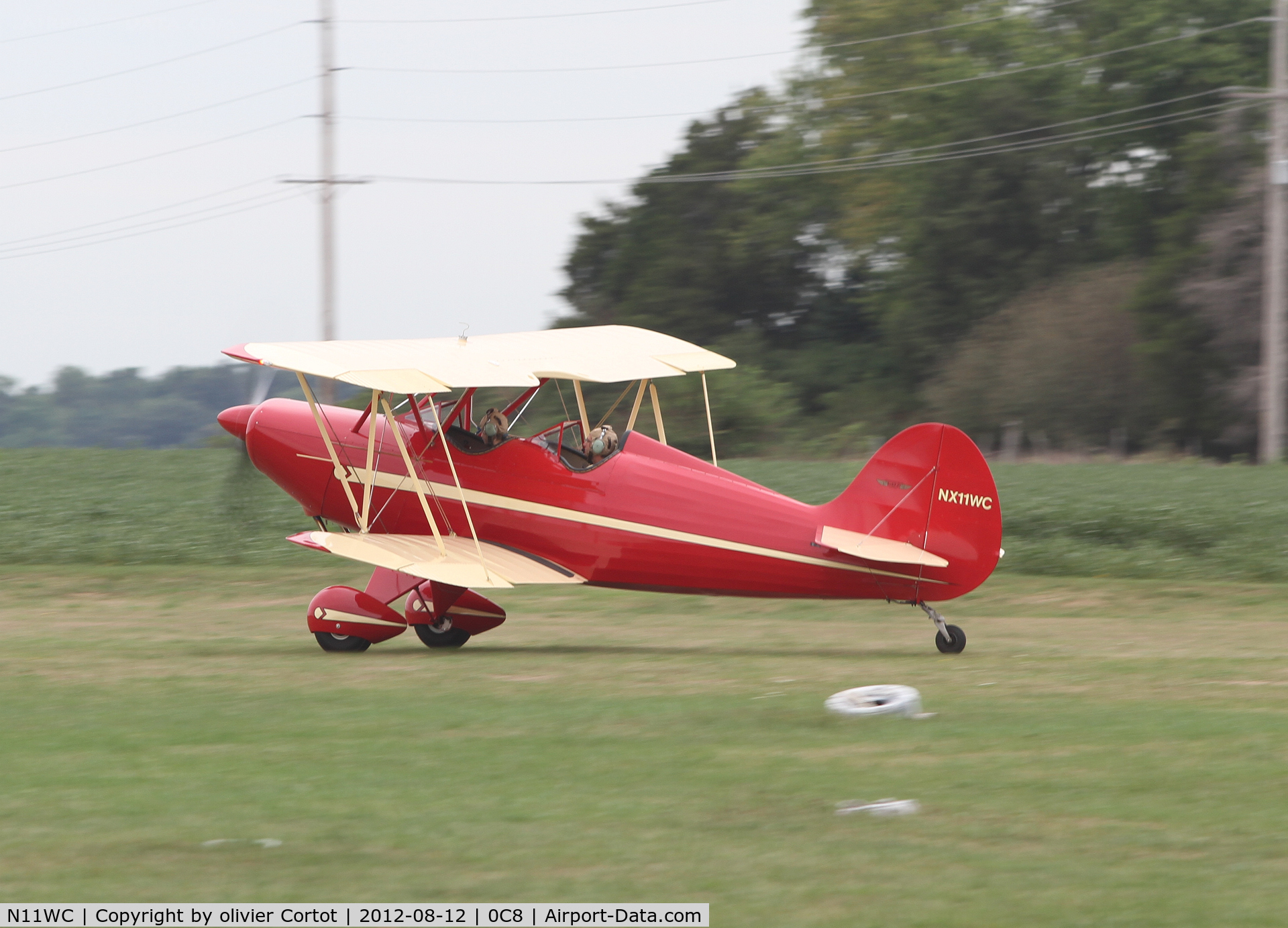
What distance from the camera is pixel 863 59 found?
50.5 metres

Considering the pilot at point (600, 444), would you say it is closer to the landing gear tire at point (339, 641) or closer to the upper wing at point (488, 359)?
the upper wing at point (488, 359)

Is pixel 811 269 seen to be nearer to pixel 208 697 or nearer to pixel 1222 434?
pixel 1222 434

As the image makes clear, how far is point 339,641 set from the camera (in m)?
12.2

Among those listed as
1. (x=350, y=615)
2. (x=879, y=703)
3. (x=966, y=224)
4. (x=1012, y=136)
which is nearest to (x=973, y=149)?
(x=1012, y=136)

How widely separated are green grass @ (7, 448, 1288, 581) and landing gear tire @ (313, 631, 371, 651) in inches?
93.4

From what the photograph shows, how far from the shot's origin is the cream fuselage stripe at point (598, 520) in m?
11.6

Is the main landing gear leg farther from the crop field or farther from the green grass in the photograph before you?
the green grass

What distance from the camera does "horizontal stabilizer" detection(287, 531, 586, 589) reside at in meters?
11.4

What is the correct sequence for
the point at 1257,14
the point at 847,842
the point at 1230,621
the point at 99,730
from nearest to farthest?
the point at 847,842 → the point at 99,730 → the point at 1230,621 → the point at 1257,14

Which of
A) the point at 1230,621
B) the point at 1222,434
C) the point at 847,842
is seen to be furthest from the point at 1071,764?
the point at 1222,434

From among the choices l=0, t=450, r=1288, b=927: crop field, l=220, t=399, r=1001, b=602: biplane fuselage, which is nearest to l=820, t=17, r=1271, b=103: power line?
l=0, t=450, r=1288, b=927: crop field

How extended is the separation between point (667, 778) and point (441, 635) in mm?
6247

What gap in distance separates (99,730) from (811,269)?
45.9 metres
